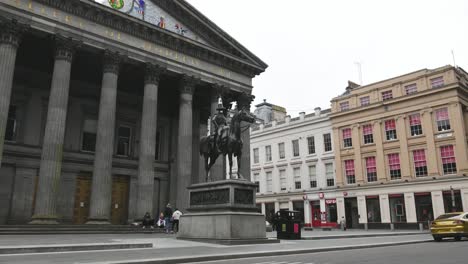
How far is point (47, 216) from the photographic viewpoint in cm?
2069

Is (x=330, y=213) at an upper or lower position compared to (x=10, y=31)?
lower

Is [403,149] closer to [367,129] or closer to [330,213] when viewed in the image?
[367,129]

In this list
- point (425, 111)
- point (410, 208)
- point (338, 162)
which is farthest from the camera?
point (338, 162)

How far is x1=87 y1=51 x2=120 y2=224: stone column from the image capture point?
22.9 metres

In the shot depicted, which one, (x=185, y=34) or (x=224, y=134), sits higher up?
(x=185, y=34)

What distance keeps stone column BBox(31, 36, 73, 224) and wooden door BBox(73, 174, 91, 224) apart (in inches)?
267

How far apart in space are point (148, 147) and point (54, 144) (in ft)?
19.7

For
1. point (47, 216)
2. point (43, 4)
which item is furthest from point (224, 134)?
point (43, 4)

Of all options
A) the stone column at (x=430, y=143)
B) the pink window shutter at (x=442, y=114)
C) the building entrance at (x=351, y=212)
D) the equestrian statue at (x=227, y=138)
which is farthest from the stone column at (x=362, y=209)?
the equestrian statue at (x=227, y=138)

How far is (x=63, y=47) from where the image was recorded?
23344mm

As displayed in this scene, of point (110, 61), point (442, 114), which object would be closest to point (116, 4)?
point (110, 61)

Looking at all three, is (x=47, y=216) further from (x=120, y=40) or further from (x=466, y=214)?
(x=466, y=214)

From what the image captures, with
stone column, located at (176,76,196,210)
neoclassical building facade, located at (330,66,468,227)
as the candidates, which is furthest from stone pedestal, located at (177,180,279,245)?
neoclassical building facade, located at (330,66,468,227)

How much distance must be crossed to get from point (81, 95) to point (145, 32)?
7.70m
